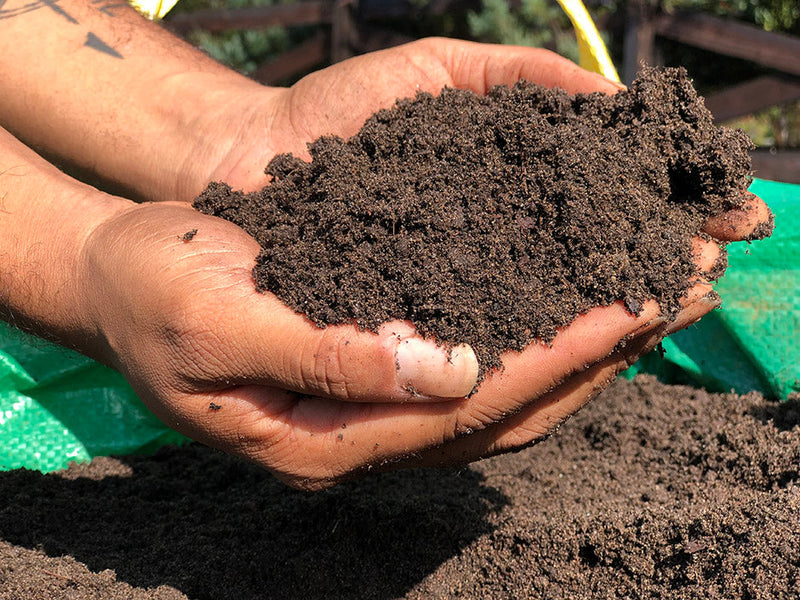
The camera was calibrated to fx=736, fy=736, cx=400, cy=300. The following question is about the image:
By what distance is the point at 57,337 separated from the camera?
5.95ft

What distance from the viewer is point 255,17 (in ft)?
25.0

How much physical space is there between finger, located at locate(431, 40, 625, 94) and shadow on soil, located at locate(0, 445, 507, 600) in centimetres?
107

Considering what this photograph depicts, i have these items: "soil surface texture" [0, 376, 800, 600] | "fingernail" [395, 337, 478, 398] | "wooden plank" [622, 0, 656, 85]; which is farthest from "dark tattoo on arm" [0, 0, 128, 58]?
"wooden plank" [622, 0, 656, 85]

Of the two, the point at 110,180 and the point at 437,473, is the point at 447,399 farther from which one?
the point at 110,180

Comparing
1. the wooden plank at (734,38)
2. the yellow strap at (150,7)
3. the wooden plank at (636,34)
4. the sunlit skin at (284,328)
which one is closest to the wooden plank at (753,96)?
the wooden plank at (734,38)

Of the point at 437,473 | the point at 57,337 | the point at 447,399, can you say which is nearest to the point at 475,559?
the point at 437,473

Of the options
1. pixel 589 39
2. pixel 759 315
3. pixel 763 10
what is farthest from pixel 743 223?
pixel 763 10

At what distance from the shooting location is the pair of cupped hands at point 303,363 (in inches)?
55.7

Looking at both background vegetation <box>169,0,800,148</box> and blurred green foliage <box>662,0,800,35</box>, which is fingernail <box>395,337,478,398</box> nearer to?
background vegetation <box>169,0,800,148</box>

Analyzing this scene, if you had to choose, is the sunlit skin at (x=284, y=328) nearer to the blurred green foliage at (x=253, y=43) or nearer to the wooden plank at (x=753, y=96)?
the wooden plank at (x=753, y=96)

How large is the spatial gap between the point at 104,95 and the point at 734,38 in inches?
199

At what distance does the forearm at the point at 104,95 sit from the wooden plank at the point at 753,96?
4800 millimetres

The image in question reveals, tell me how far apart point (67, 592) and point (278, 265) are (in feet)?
2.85

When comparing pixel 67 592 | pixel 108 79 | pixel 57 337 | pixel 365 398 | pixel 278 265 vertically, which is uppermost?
pixel 108 79
